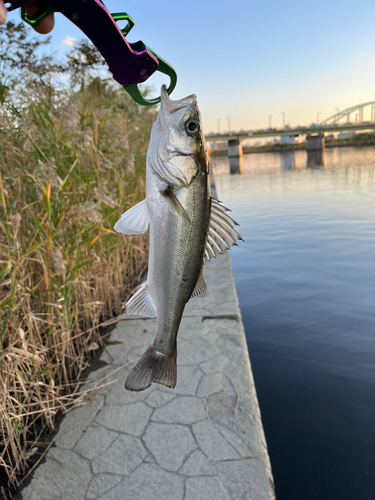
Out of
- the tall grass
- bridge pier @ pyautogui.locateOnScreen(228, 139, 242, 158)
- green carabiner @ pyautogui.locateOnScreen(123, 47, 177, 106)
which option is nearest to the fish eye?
green carabiner @ pyautogui.locateOnScreen(123, 47, 177, 106)

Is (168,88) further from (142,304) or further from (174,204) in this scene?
(142,304)

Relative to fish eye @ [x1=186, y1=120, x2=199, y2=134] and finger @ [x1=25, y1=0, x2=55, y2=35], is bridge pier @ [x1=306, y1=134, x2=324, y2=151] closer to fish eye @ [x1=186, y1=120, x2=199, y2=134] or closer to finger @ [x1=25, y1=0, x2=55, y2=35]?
fish eye @ [x1=186, y1=120, x2=199, y2=134]

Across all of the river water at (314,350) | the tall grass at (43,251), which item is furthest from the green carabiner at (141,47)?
the river water at (314,350)

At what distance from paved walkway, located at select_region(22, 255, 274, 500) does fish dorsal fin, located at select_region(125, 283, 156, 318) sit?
2107mm

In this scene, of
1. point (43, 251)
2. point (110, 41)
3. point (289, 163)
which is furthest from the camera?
point (289, 163)

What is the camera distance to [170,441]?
3045 millimetres

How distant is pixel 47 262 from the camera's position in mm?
3293

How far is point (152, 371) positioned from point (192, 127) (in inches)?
30.9

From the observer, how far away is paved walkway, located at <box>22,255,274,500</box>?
2.60 m

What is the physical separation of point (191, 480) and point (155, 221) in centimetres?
249

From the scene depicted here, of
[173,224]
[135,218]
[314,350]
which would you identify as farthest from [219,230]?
[314,350]

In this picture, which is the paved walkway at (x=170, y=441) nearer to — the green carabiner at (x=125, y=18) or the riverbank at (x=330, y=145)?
the green carabiner at (x=125, y=18)

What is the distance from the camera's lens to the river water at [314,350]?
11.3ft

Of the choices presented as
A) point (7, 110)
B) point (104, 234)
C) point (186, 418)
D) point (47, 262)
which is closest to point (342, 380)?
point (186, 418)
